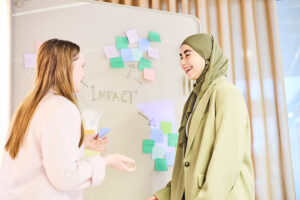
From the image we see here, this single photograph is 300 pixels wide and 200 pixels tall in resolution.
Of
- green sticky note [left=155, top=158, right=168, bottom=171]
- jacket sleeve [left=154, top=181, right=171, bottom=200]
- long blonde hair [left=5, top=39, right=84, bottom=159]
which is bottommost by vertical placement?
jacket sleeve [left=154, top=181, right=171, bottom=200]

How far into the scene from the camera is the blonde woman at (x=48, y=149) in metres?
1.04

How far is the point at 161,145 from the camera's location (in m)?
2.12

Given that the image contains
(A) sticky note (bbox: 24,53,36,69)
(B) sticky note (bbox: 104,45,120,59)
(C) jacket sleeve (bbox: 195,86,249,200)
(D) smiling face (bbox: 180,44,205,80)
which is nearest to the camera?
(C) jacket sleeve (bbox: 195,86,249,200)

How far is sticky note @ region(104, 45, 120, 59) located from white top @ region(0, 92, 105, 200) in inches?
38.6

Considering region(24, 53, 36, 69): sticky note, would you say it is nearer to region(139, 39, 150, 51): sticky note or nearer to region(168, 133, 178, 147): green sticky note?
region(139, 39, 150, 51): sticky note

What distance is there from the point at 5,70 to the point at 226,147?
130cm

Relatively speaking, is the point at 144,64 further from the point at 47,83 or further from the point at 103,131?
the point at 47,83

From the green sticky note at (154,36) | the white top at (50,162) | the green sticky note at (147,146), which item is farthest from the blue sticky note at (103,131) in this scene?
the white top at (50,162)

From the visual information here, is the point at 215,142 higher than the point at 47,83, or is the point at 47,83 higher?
the point at 47,83

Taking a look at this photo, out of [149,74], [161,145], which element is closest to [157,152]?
[161,145]

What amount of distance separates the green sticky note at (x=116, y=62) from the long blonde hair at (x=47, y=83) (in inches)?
31.7

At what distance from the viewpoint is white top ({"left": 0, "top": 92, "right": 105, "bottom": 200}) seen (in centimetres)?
103

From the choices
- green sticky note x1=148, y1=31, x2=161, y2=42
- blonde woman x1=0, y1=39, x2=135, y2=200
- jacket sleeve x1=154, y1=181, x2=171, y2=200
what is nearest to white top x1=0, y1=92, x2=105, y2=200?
blonde woman x1=0, y1=39, x2=135, y2=200

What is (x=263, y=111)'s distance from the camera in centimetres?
257
